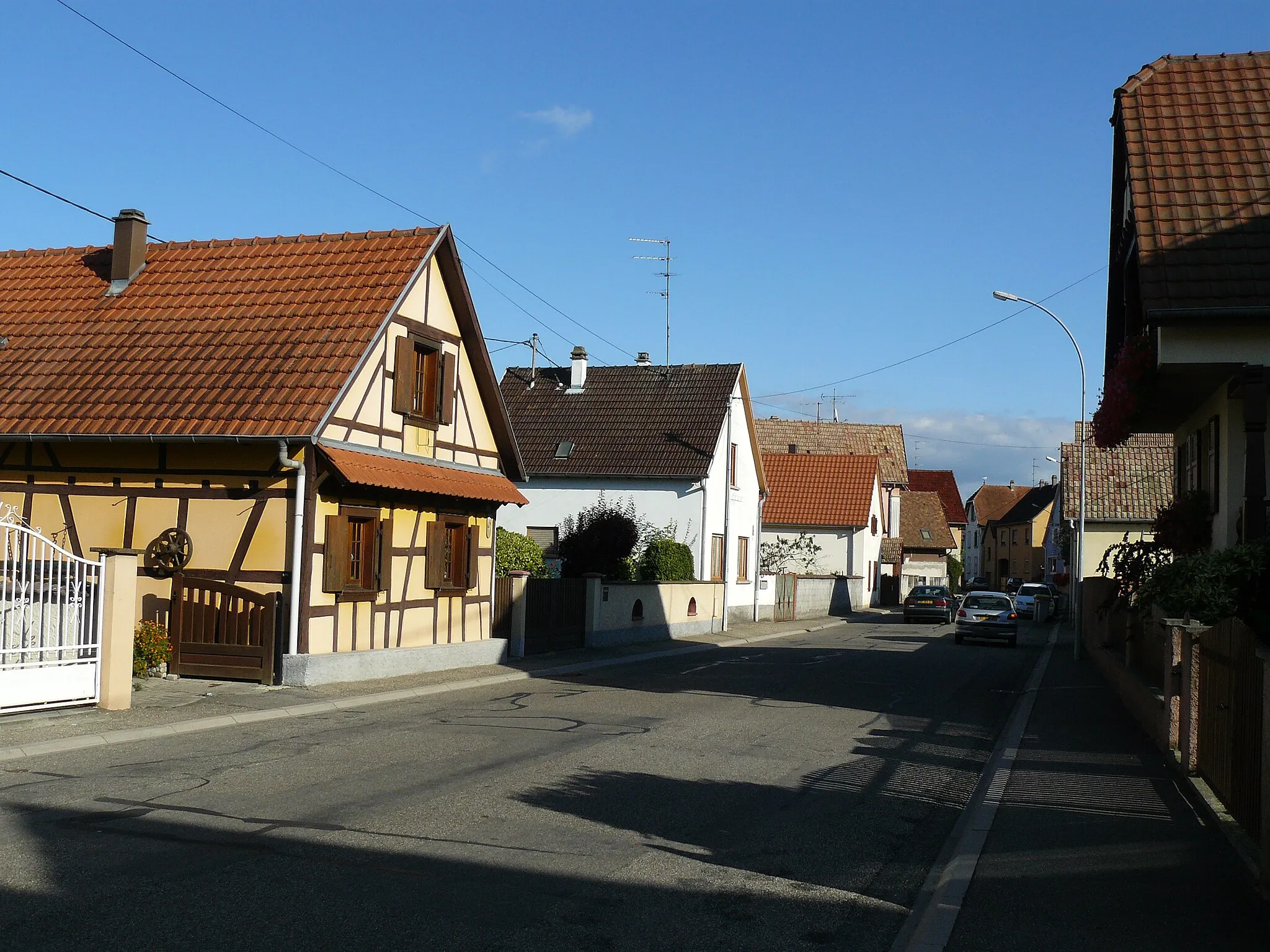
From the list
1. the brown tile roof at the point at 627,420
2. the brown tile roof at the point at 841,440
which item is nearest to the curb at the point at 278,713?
the brown tile roof at the point at 627,420

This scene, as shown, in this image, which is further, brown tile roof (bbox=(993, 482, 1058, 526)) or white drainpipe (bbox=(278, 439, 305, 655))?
brown tile roof (bbox=(993, 482, 1058, 526))

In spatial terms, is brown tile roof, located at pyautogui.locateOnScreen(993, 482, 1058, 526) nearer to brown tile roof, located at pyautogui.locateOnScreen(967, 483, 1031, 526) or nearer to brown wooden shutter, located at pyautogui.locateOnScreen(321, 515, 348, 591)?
brown tile roof, located at pyautogui.locateOnScreen(967, 483, 1031, 526)

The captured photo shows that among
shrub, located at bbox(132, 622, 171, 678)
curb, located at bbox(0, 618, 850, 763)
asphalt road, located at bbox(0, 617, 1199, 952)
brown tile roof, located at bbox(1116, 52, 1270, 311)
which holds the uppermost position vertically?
brown tile roof, located at bbox(1116, 52, 1270, 311)

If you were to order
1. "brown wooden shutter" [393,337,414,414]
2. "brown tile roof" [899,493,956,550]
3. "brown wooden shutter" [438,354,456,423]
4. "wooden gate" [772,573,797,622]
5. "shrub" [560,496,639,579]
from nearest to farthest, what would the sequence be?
"brown wooden shutter" [393,337,414,414] → "brown wooden shutter" [438,354,456,423] → "shrub" [560,496,639,579] → "wooden gate" [772,573,797,622] → "brown tile roof" [899,493,956,550]

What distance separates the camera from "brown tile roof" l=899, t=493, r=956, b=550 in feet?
267

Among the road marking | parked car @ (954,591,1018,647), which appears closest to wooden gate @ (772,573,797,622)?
parked car @ (954,591,1018,647)

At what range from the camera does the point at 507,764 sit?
11055 mm

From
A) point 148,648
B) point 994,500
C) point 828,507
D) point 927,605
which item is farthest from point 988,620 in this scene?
point 994,500

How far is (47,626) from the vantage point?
1305 centimetres

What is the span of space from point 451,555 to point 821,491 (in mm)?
35209

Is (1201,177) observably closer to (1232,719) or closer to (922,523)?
(1232,719)

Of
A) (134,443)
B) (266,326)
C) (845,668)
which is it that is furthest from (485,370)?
(845,668)

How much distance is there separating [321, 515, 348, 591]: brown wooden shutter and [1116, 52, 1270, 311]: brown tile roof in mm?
10847

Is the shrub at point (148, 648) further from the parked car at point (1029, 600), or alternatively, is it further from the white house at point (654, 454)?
the parked car at point (1029, 600)
